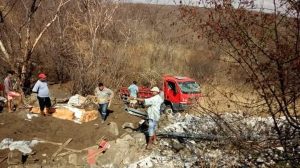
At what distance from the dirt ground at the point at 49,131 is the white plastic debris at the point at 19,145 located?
171 mm

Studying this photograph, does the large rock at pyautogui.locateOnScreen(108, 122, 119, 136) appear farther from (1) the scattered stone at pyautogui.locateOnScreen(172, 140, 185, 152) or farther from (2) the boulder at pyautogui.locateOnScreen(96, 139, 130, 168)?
(1) the scattered stone at pyautogui.locateOnScreen(172, 140, 185, 152)

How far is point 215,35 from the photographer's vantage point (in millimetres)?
6969

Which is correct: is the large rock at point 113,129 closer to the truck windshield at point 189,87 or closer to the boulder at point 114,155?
the boulder at point 114,155

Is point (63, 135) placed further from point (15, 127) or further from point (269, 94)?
point (269, 94)

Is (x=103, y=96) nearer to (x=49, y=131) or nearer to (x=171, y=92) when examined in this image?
(x=49, y=131)

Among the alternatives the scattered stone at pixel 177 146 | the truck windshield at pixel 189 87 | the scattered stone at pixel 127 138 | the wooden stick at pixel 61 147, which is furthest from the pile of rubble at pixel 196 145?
the truck windshield at pixel 189 87

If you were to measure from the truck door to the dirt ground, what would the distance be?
158 inches

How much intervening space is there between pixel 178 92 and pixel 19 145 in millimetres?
8055

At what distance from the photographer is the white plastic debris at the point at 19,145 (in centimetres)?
1273

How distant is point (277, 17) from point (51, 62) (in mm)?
21306

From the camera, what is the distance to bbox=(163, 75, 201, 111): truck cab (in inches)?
747

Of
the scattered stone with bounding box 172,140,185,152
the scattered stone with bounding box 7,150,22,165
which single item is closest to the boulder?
the scattered stone with bounding box 172,140,185,152

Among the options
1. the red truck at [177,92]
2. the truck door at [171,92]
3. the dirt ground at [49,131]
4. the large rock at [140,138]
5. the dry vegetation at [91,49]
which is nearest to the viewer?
the dirt ground at [49,131]

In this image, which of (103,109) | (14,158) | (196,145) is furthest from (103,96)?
(14,158)
